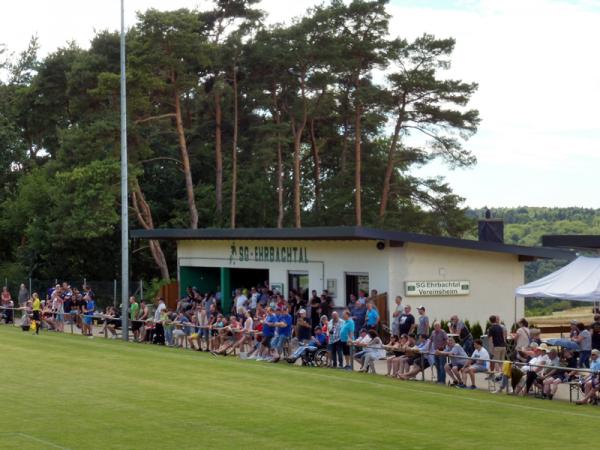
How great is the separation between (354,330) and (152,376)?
5697 mm

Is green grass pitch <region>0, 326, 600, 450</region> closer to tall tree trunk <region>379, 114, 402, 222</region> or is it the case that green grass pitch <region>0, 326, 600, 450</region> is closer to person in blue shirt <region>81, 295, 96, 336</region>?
person in blue shirt <region>81, 295, 96, 336</region>

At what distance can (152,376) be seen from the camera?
25.2m

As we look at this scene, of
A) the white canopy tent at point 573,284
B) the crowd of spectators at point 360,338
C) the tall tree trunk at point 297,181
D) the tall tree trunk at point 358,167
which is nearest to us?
the crowd of spectators at point 360,338

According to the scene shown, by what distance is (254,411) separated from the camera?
64.1 feet

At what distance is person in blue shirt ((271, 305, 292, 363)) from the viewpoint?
95.7 feet

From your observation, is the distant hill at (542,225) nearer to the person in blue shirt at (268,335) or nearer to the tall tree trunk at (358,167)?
the tall tree trunk at (358,167)

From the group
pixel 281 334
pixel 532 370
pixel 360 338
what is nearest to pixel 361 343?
pixel 360 338

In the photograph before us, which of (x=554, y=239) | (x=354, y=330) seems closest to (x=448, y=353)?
(x=354, y=330)

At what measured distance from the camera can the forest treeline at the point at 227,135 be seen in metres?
52.8

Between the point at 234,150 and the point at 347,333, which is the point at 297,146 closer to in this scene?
the point at 234,150

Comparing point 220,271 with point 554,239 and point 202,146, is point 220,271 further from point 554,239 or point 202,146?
point 202,146

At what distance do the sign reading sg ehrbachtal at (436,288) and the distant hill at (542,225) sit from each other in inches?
1789

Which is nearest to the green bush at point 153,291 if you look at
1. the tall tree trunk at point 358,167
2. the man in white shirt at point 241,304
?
the tall tree trunk at point 358,167

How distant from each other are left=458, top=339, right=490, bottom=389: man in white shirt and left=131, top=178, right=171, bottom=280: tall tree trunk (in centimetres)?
3327
